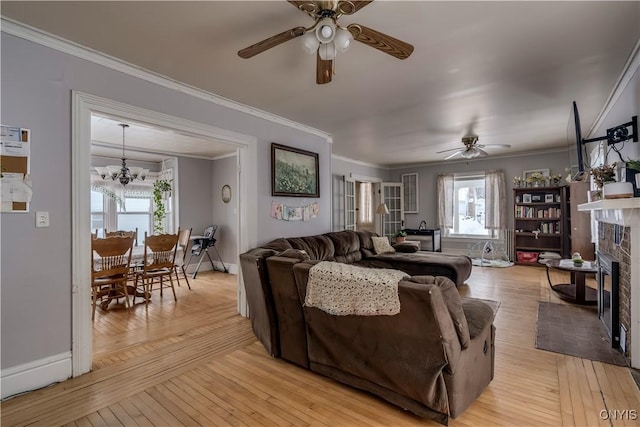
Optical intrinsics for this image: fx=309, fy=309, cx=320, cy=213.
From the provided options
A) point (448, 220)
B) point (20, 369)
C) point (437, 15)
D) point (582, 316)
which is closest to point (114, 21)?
point (437, 15)

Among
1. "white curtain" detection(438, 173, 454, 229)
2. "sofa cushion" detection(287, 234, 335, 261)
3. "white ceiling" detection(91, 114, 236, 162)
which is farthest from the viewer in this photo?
"white curtain" detection(438, 173, 454, 229)

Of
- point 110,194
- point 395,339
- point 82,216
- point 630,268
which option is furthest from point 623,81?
point 110,194

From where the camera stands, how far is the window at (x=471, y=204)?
7.05 meters

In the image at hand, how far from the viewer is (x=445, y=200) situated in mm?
7805

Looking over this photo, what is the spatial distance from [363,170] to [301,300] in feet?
20.4

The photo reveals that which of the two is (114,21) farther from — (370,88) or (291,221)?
(291,221)

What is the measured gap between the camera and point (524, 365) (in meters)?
2.46

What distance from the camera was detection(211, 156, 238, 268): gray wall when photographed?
6.20 meters

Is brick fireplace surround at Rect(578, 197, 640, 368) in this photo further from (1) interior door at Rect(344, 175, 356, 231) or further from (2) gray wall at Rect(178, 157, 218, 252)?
(2) gray wall at Rect(178, 157, 218, 252)

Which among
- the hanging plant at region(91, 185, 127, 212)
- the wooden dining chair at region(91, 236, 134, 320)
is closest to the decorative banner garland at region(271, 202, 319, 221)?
the wooden dining chair at region(91, 236, 134, 320)

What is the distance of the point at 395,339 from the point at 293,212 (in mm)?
2699

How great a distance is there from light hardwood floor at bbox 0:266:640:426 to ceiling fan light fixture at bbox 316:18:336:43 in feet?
7.29

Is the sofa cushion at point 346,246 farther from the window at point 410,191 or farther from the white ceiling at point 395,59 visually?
the window at point 410,191

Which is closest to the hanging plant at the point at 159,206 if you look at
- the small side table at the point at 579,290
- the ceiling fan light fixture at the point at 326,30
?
the ceiling fan light fixture at the point at 326,30
